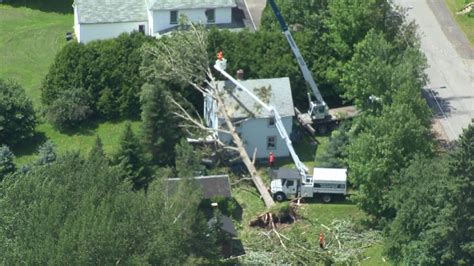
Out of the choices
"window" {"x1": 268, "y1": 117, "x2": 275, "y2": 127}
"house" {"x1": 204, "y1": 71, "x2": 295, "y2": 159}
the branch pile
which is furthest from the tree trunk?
the branch pile

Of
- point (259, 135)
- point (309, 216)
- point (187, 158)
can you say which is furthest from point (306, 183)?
point (187, 158)

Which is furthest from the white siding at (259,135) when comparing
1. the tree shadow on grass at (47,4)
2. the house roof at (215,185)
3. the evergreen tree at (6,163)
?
the tree shadow on grass at (47,4)

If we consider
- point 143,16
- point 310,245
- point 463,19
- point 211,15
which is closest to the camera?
point 310,245

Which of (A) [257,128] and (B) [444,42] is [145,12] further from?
(B) [444,42]

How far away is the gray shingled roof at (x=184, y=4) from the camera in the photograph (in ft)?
255

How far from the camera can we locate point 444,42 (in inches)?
3164

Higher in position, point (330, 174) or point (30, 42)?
point (30, 42)

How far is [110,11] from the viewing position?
7869 cm

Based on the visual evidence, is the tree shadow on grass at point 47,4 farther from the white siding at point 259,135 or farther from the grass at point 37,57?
the white siding at point 259,135

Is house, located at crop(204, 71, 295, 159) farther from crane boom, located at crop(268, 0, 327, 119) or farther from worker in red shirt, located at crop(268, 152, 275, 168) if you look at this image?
crane boom, located at crop(268, 0, 327, 119)

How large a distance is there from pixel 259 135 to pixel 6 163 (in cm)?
1470

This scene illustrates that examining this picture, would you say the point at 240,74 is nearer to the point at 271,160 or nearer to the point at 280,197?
the point at 271,160

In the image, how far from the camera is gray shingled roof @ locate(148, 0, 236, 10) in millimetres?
77688

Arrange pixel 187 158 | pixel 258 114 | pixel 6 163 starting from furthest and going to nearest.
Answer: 1. pixel 258 114
2. pixel 6 163
3. pixel 187 158
